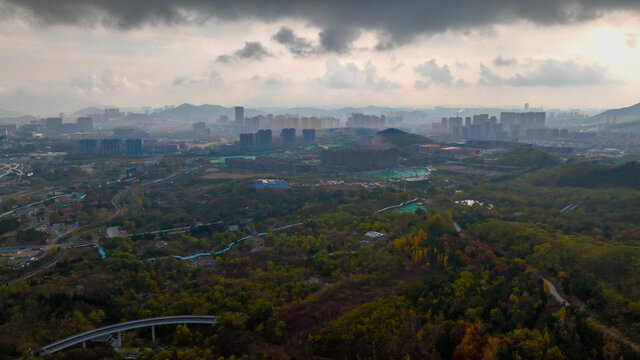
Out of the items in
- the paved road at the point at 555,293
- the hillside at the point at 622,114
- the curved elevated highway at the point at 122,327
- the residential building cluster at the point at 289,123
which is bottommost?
the curved elevated highway at the point at 122,327

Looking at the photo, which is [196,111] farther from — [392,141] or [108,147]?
[392,141]

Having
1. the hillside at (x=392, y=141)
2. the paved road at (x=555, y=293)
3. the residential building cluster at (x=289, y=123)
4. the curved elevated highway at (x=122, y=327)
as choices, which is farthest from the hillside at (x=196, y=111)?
the paved road at (x=555, y=293)

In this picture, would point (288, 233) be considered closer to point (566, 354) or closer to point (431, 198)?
point (431, 198)

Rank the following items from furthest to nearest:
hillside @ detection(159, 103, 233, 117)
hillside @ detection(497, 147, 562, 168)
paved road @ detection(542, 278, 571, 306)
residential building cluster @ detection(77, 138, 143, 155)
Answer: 1. hillside @ detection(159, 103, 233, 117)
2. residential building cluster @ detection(77, 138, 143, 155)
3. hillside @ detection(497, 147, 562, 168)
4. paved road @ detection(542, 278, 571, 306)

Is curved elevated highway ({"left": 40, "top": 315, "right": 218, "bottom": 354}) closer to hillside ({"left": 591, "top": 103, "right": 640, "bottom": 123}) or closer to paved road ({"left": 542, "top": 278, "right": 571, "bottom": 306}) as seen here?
paved road ({"left": 542, "top": 278, "right": 571, "bottom": 306})

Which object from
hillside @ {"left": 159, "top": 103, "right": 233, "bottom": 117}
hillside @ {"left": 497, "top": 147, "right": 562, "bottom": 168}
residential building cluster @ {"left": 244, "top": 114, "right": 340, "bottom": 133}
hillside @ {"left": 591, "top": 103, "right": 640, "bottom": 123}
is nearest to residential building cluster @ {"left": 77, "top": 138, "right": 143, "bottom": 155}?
residential building cluster @ {"left": 244, "top": 114, "right": 340, "bottom": 133}

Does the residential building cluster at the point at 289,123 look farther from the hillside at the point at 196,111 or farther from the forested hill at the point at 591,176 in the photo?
the forested hill at the point at 591,176
